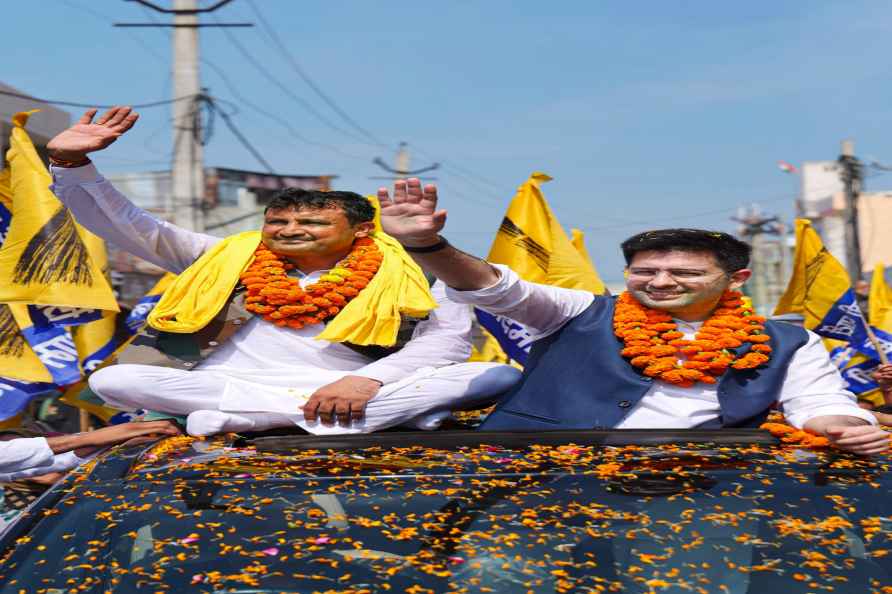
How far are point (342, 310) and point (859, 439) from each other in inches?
72.1

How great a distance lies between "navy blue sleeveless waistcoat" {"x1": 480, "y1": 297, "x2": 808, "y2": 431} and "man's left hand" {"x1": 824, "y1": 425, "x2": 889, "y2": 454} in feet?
2.00

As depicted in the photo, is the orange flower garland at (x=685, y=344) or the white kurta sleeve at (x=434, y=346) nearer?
the orange flower garland at (x=685, y=344)

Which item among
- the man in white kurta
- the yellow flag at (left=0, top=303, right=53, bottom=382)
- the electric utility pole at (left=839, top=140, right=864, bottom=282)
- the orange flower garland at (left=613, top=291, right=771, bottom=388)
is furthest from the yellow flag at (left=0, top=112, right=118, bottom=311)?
the electric utility pole at (left=839, top=140, right=864, bottom=282)

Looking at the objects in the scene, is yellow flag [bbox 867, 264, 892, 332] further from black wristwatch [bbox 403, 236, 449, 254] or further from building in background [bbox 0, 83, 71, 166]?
building in background [bbox 0, 83, 71, 166]

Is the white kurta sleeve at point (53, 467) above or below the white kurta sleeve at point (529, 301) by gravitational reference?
below

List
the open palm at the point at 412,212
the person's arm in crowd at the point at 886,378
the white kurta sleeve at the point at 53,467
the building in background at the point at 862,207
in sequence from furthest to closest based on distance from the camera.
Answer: the building in background at the point at 862,207, the person's arm in crowd at the point at 886,378, the white kurta sleeve at the point at 53,467, the open palm at the point at 412,212


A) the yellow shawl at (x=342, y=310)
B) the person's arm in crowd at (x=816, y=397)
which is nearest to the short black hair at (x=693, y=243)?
the person's arm in crowd at (x=816, y=397)

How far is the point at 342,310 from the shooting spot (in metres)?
4.29

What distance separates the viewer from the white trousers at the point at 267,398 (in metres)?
3.83

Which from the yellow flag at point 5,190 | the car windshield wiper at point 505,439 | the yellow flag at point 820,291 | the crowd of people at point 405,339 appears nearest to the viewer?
the car windshield wiper at point 505,439

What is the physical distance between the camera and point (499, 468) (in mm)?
2738

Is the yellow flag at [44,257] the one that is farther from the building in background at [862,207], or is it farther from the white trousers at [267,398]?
the building in background at [862,207]

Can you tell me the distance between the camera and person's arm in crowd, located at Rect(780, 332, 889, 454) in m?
3.57

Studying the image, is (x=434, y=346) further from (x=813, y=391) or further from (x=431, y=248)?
(x=813, y=391)
